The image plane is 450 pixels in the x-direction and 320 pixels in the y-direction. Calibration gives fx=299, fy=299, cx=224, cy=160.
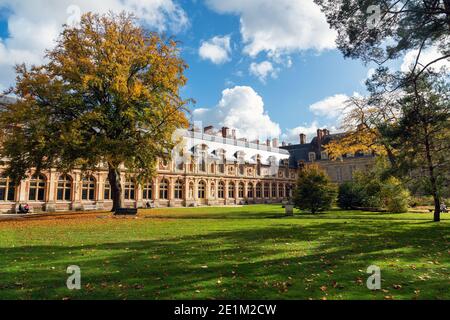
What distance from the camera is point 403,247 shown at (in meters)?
8.98

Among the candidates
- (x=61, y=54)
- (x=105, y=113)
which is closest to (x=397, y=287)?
(x=105, y=113)

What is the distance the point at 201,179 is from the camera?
46688 millimetres

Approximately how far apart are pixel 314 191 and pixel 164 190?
24.0m

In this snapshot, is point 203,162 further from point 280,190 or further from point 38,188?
point 38,188

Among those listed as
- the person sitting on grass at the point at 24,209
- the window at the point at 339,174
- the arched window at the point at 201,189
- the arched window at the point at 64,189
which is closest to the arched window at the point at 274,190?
the window at the point at 339,174

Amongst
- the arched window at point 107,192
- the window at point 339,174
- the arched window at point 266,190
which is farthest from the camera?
the window at point 339,174

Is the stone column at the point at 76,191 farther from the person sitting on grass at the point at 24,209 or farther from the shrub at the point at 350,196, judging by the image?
the shrub at the point at 350,196

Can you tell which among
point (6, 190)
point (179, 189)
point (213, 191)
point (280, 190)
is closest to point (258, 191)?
point (280, 190)

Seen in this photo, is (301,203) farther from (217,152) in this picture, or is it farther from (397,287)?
(217,152)

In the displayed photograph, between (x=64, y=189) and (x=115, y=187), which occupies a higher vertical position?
(x=64, y=189)

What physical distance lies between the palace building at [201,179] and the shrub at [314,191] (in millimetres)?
10343

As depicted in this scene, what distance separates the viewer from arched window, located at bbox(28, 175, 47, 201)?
31375 millimetres

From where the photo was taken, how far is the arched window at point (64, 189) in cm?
3319
